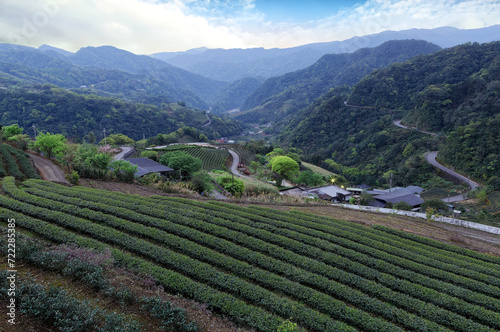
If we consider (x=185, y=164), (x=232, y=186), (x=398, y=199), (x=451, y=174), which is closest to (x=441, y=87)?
(x=451, y=174)

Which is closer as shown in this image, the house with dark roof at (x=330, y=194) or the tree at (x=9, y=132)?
the tree at (x=9, y=132)

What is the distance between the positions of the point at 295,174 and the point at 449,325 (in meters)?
47.2

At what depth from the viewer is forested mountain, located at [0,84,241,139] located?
9550 centimetres

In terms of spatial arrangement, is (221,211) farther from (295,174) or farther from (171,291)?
(295,174)

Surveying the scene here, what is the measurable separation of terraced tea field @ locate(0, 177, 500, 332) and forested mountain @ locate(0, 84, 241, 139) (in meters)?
108

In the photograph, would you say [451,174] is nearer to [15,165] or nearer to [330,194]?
[330,194]

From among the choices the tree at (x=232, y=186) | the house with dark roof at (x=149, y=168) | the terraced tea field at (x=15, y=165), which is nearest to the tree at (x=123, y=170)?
the house with dark roof at (x=149, y=168)

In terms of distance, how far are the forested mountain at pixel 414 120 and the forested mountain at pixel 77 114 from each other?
235 feet

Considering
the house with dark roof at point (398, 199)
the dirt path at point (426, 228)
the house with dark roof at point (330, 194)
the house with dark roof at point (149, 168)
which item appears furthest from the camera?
the house with dark roof at point (330, 194)

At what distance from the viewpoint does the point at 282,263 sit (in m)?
10.1

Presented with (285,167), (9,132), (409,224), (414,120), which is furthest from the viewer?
(414,120)

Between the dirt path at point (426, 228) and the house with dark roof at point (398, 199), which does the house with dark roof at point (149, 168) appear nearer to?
the dirt path at point (426, 228)

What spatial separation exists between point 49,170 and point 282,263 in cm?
2764

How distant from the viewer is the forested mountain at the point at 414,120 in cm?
5253
